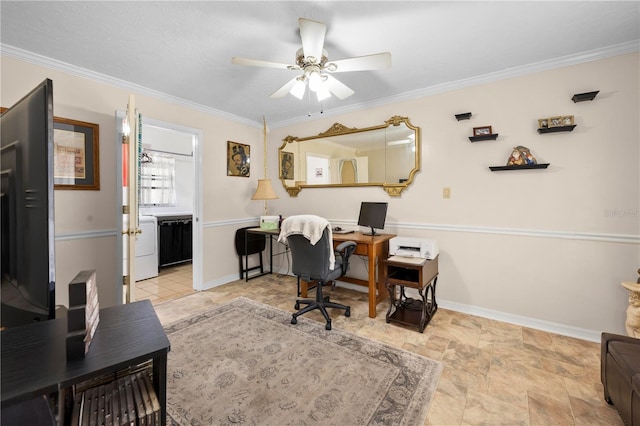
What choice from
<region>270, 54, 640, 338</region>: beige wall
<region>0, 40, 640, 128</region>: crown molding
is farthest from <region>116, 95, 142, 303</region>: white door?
<region>270, 54, 640, 338</region>: beige wall

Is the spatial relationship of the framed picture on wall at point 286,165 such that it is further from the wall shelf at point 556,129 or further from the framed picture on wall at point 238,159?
the wall shelf at point 556,129

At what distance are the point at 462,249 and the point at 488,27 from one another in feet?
6.48

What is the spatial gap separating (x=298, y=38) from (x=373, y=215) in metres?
1.92

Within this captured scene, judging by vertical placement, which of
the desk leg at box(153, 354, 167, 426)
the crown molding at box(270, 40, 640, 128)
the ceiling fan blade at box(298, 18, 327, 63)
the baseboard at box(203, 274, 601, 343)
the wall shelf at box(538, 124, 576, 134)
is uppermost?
the crown molding at box(270, 40, 640, 128)

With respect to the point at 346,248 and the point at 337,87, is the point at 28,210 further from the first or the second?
the point at 346,248

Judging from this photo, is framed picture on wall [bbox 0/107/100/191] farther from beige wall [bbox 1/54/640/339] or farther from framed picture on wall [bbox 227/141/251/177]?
framed picture on wall [bbox 227/141/251/177]

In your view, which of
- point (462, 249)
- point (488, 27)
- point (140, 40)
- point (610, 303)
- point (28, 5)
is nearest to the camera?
point (28, 5)

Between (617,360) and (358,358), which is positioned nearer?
(617,360)

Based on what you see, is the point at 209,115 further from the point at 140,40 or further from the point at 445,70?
the point at 445,70

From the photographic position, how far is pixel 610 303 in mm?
2283

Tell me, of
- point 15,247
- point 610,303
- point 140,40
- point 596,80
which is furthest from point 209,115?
point 610,303

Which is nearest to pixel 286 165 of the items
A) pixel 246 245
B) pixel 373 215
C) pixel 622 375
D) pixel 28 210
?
pixel 246 245

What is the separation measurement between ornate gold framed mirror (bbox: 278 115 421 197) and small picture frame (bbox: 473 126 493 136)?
1.84ft

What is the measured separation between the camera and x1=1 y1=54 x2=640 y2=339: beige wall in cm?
225
